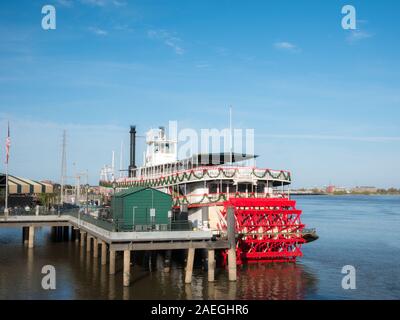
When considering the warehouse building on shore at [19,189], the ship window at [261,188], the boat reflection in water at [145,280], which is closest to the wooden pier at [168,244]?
the boat reflection in water at [145,280]

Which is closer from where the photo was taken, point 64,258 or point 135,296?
point 135,296

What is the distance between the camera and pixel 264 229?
36625 mm

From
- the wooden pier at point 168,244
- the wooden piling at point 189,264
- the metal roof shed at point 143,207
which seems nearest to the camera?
the wooden pier at point 168,244

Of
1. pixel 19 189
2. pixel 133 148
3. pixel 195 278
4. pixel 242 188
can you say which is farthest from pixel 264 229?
pixel 19 189

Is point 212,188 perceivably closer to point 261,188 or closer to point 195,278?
point 261,188

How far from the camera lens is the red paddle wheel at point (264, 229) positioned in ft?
117

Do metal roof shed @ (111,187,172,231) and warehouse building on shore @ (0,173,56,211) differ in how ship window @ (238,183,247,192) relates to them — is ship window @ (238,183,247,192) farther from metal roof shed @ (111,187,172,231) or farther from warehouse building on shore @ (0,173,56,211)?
warehouse building on shore @ (0,173,56,211)

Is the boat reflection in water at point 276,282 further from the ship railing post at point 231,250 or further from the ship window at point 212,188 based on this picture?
the ship window at point 212,188

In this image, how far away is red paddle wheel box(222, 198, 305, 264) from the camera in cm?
3562
